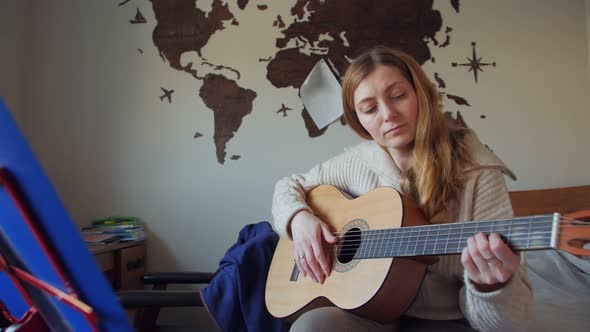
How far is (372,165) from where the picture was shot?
3.81ft

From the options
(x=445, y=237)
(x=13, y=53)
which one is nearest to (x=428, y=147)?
(x=445, y=237)

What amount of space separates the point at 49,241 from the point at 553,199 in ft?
7.28

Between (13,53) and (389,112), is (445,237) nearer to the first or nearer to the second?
(389,112)

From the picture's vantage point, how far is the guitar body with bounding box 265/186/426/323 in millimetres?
888

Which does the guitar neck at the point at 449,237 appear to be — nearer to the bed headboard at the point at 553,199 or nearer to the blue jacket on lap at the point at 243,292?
the blue jacket on lap at the point at 243,292

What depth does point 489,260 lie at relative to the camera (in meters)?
0.72

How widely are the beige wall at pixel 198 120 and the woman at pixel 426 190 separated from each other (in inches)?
37.5

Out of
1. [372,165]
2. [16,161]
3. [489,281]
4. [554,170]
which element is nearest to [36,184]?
[16,161]

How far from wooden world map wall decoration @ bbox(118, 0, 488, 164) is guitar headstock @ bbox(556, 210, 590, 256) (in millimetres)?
1539

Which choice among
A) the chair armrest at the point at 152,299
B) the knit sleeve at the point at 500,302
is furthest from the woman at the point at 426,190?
the chair armrest at the point at 152,299

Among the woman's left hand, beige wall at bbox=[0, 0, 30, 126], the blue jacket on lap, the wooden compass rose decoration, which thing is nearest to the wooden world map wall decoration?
the wooden compass rose decoration

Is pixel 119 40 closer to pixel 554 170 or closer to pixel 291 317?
pixel 291 317

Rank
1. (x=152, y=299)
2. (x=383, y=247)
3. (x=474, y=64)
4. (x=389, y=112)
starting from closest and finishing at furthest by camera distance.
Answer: (x=383, y=247)
(x=389, y=112)
(x=152, y=299)
(x=474, y=64)

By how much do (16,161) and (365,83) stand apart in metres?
0.82
